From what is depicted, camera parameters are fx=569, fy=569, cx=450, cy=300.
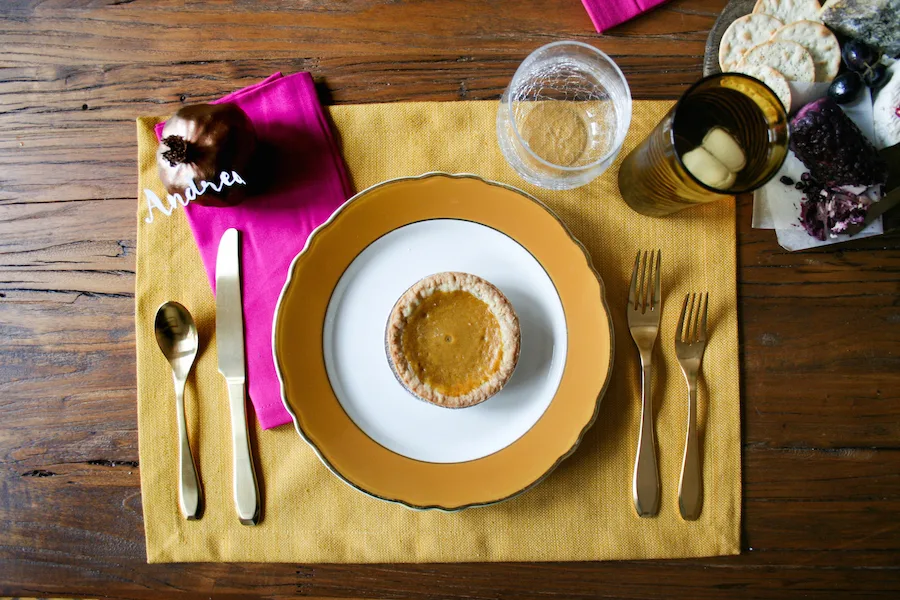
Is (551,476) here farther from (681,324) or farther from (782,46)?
(782,46)

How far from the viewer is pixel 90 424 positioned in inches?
61.0

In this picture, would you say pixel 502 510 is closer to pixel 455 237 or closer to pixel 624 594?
pixel 624 594

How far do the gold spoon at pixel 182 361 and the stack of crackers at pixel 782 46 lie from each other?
5.19ft

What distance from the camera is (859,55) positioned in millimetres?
1484

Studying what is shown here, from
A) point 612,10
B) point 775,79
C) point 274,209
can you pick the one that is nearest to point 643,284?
point 775,79

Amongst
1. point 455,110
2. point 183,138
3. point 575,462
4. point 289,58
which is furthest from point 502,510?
point 289,58

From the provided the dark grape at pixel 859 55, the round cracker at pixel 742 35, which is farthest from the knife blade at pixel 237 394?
the dark grape at pixel 859 55

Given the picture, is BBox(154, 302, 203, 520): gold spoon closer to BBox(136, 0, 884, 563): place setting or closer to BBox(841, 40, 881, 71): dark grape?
BBox(136, 0, 884, 563): place setting

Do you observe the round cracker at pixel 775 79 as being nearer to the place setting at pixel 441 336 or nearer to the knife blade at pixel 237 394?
A: the place setting at pixel 441 336

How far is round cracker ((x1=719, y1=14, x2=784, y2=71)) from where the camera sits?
59.9 inches

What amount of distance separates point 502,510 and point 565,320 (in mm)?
526

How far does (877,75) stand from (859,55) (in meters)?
0.07

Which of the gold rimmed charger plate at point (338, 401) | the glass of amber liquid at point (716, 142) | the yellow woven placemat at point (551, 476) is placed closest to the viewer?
the glass of amber liquid at point (716, 142)

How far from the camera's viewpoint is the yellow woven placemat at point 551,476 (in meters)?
1.47
